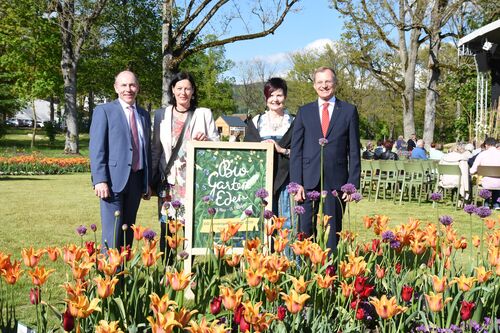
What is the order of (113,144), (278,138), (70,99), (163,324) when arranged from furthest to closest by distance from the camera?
(70,99) → (278,138) → (113,144) → (163,324)

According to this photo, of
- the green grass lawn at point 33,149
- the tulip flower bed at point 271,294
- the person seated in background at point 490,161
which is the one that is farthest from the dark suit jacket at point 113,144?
the green grass lawn at point 33,149

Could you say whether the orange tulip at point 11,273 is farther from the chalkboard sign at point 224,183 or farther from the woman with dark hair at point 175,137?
the woman with dark hair at point 175,137

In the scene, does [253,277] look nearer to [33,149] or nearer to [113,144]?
[113,144]

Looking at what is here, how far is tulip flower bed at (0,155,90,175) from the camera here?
Result: 19.0 meters

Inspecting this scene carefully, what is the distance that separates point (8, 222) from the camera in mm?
8680

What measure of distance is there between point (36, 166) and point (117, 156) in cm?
1691

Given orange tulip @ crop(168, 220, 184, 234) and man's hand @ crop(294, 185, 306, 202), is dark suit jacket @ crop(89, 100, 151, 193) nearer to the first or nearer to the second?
orange tulip @ crop(168, 220, 184, 234)

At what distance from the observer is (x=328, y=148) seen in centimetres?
448

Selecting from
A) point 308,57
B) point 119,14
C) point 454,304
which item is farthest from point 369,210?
point 308,57

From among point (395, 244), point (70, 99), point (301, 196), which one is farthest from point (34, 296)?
point (70, 99)

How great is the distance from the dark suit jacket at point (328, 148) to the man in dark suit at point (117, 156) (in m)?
1.26

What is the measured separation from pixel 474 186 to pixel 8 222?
9.13m

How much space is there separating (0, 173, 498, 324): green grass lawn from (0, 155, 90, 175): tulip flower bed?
12.0 ft

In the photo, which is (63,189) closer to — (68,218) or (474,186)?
(68,218)
